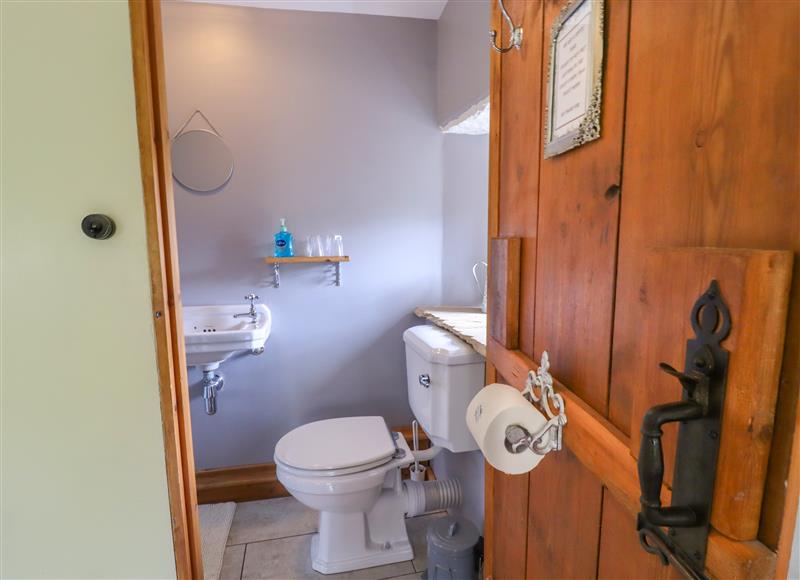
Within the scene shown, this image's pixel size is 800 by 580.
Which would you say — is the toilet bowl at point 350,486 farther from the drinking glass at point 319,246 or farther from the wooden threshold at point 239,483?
the drinking glass at point 319,246

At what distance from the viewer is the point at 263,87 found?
191cm

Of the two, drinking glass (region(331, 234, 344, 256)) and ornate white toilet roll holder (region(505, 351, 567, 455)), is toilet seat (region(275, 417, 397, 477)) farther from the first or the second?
ornate white toilet roll holder (region(505, 351, 567, 455))

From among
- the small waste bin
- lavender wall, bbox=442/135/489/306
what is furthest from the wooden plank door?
lavender wall, bbox=442/135/489/306

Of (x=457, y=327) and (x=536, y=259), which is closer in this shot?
(x=536, y=259)

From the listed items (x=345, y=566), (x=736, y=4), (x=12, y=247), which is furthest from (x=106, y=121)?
(x=345, y=566)

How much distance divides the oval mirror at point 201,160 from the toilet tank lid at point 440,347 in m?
1.13

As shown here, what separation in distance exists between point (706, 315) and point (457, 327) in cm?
124

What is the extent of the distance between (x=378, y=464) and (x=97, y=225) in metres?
1.20

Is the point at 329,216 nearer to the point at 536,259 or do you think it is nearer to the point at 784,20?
the point at 536,259

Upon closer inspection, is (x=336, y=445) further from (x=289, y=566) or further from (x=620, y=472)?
(x=620, y=472)

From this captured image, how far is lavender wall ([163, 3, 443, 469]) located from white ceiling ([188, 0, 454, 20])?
0.03 metres

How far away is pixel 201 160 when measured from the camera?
1.88m

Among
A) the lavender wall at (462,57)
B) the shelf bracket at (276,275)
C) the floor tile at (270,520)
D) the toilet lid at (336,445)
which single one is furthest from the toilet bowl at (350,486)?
the lavender wall at (462,57)

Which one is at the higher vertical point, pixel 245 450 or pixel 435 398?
pixel 435 398
